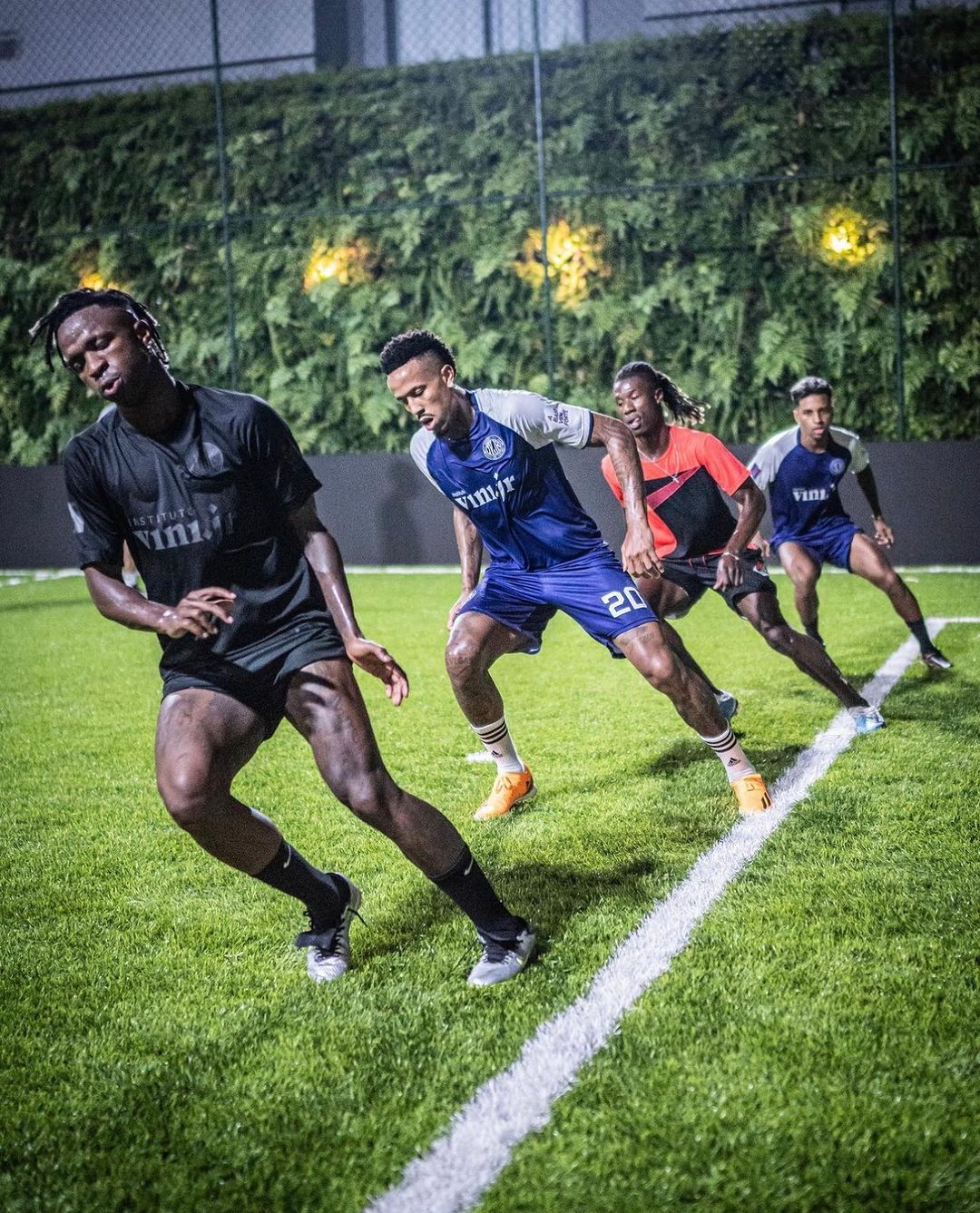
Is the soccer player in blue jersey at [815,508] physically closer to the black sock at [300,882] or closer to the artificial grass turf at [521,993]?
the artificial grass turf at [521,993]

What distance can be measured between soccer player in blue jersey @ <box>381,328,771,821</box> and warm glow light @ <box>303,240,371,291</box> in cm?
1260

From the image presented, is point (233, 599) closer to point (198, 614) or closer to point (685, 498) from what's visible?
point (198, 614)

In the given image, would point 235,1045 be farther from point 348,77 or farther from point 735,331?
point 348,77

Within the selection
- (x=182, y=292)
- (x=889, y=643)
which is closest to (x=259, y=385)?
(x=182, y=292)

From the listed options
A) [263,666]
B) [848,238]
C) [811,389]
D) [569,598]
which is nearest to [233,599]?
[263,666]

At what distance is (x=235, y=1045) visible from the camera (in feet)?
10.8

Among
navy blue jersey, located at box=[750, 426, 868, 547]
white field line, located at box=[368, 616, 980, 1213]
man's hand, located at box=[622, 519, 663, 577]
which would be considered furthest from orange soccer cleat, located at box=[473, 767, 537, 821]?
navy blue jersey, located at box=[750, 426, 868, 547]

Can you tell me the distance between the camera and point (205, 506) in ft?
11.8

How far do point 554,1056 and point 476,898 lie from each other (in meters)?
0.61

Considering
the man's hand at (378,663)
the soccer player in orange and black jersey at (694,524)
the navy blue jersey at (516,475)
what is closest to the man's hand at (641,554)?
the navy blue jersey at (516,475)

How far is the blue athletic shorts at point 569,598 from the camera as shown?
5156mm

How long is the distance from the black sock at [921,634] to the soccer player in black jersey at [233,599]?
5.12m

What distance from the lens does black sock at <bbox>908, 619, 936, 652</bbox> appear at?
26.6ft

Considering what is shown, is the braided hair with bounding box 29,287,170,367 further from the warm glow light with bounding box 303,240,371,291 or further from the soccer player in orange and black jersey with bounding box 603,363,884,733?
the warm glow light with bounding box 303,240,371,291
